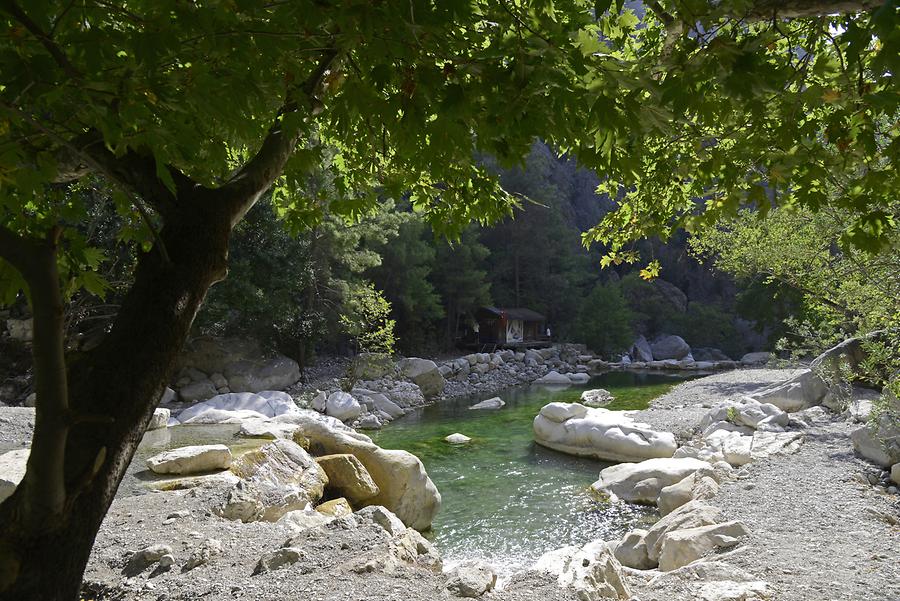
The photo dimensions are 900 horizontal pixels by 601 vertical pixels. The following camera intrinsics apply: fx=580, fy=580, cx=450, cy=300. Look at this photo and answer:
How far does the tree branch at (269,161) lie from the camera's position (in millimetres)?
2436

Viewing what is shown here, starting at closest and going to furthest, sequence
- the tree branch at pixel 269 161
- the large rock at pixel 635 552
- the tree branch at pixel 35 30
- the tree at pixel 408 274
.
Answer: the tree branch at pixel 35 30
the tree branch at pixel 269 161
the large rock at pixel 635 552
the tree at pixel 408 274

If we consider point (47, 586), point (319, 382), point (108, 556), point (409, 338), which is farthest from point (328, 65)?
point (409, 338)

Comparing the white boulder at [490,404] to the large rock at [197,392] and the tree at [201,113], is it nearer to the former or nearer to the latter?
the large rock at [197,392]

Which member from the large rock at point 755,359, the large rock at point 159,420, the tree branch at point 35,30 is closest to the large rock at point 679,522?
the tree branch at point 35,30

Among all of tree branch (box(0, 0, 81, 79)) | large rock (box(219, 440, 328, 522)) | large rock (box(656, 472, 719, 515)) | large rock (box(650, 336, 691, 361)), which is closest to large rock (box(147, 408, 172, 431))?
large rock (box(219, 440, 328, 522))

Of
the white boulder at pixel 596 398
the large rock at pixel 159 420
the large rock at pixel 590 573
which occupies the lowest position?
the white boulder at pixel 596 398

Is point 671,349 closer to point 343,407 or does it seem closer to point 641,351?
point 641,351

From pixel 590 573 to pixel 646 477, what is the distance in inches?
200

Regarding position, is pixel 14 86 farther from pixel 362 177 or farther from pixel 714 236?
pixel 714 236

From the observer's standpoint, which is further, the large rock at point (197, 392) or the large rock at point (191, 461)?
the large rock at point (197, 392)

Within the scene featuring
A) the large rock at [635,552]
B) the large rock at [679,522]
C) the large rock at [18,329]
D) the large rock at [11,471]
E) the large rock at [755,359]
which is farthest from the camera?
the large rock at [755,359]

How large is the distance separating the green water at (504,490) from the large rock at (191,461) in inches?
115

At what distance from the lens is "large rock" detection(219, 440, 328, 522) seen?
597cm

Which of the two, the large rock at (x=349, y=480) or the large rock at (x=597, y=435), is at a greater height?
the large rock at (x=349, y=480)
